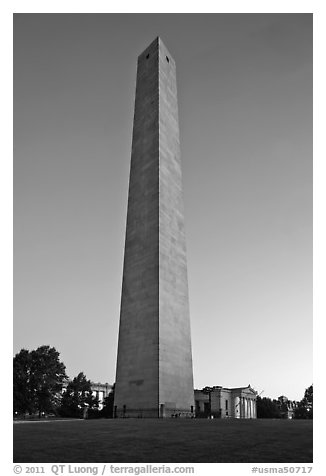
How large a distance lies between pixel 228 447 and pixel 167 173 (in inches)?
1107

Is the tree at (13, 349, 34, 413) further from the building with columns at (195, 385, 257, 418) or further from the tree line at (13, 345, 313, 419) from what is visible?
the building with columns at (195, 385, 257, 418)

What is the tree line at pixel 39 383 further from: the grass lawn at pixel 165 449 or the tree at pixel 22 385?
the grass lawn at pixel 165 449

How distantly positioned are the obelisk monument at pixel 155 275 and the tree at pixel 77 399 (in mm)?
46404

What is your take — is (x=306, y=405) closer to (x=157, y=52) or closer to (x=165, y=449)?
(x=157, y=52)

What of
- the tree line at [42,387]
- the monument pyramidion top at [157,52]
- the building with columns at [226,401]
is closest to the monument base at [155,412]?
the tree line at [42,387]

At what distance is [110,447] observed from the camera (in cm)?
1046

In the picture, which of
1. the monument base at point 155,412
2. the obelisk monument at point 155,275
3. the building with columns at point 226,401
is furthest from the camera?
the building with columns at point 226,401

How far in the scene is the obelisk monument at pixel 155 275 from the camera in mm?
30406

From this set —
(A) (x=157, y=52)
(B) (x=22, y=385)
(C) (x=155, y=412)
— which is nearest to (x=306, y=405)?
(B) (x=22, y=385)

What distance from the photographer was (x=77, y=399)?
3017 inches

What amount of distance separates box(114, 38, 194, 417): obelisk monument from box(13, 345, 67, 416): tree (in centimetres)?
3416

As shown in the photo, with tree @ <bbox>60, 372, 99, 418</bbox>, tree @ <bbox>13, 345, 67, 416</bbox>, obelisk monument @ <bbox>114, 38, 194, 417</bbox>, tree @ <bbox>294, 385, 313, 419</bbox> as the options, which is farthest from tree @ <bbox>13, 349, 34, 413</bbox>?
tree @ <bbox>294, 385, 313, 419</bbox>
